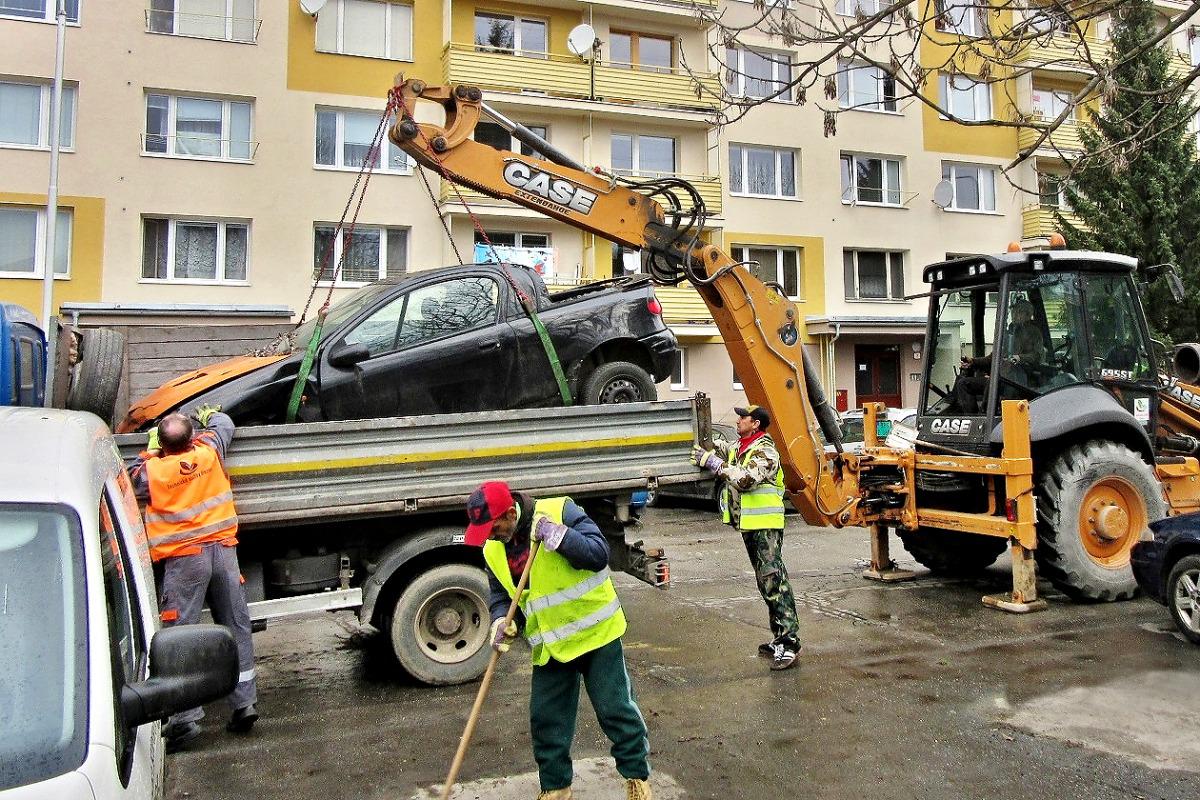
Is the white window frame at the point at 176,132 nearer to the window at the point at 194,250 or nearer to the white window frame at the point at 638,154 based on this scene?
the window at the point at 194,250

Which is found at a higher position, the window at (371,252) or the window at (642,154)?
the window at (642,154)

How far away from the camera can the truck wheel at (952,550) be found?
29.3 feet

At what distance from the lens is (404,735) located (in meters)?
5.04

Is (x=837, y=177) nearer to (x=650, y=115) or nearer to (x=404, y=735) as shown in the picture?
(x=650, y=115)

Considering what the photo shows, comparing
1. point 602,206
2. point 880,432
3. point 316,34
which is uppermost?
point 316,34

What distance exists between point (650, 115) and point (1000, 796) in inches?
780

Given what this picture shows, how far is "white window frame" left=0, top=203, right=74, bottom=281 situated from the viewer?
17.6 meters

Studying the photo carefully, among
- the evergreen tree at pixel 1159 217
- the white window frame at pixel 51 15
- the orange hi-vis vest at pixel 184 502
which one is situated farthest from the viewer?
the evergreen tree at pixel 1159 217

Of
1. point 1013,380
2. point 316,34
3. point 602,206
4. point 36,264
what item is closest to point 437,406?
point 602,206

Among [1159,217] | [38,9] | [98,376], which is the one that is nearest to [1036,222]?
[1159,217]

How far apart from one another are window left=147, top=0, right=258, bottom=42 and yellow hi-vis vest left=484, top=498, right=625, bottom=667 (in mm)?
18712

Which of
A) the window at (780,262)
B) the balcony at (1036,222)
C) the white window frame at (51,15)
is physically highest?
the white window frame at (51,15)

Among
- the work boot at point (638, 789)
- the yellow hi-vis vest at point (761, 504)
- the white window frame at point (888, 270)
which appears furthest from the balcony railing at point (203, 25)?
the work boot at point (638, 789)

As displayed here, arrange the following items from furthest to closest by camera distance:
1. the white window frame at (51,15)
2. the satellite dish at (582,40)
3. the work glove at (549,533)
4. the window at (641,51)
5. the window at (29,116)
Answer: the window at (641,51) → the satellite dish at (582,40) → the white window frame at (51,15) → the window at (29,116) → the work glove at (549,533)
